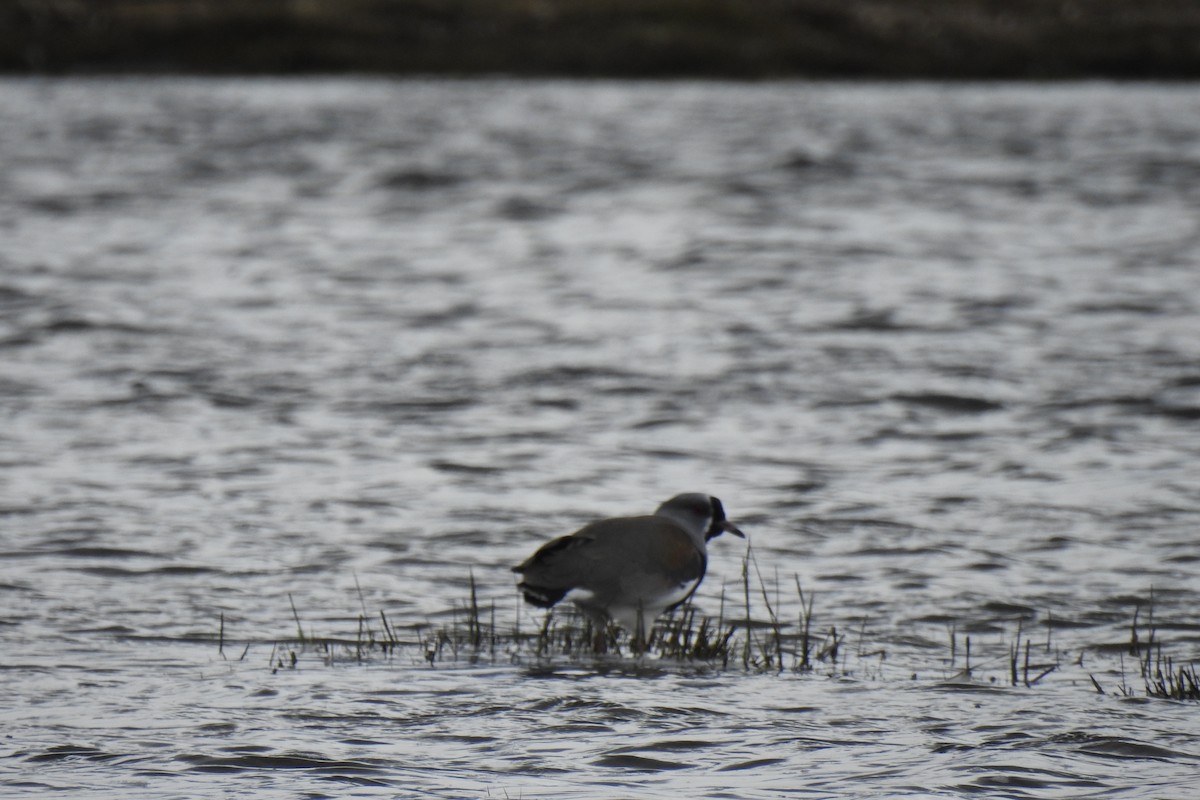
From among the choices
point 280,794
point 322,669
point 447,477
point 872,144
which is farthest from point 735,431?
point 872,144

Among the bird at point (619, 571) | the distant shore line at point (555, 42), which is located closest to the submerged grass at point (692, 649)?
the bird at point (619, 571)

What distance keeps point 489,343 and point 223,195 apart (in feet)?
55.2

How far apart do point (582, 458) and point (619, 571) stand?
21.8 ft

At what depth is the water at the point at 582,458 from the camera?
8281 millimetres

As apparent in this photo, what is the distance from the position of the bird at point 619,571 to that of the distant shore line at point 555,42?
62035mm

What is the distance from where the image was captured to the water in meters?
8.28

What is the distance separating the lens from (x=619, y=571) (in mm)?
9461

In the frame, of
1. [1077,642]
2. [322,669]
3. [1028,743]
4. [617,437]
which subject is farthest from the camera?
[617,437]

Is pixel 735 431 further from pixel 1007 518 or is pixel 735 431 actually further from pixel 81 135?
pixel 81 135

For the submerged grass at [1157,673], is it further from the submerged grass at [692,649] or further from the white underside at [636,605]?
the white underside at [636,605]

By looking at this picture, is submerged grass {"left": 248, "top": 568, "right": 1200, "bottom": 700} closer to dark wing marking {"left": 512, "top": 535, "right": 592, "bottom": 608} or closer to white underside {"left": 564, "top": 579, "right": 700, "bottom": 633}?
white underside {"left": 564, "top": 579, "right": 700, "bottom": 633}

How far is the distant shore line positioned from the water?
2969 cm

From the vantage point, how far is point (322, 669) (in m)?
9.56


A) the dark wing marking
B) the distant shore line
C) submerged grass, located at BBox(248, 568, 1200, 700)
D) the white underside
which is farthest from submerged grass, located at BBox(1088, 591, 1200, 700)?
the distant shore line
